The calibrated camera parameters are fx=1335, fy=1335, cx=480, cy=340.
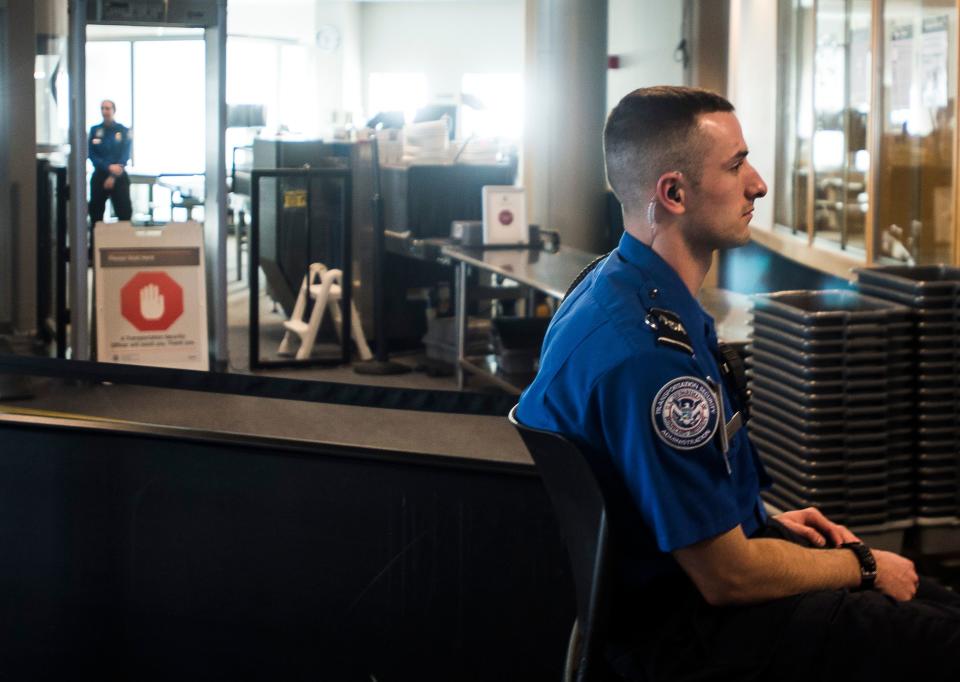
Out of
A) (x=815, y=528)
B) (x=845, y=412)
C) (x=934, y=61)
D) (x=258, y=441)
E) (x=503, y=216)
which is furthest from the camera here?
(x=503, y=216)

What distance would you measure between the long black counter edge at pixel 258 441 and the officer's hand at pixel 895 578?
0.68 meters

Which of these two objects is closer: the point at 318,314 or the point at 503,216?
the point at 503,216

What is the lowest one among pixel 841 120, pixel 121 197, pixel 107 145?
pixel 121 197

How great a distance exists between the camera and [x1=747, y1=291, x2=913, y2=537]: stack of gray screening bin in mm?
3473

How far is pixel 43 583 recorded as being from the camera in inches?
101

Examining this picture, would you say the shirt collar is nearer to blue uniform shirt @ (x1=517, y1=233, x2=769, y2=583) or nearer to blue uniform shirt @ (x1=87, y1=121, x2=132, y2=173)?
blue uniform shirt @ (x1=517, y1=233, x2=769, y2=583)

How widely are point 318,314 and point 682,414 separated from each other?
632cm

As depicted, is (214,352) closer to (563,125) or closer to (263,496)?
(563,125)

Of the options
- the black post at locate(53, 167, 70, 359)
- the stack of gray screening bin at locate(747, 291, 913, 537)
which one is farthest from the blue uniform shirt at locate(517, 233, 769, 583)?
the black post at locate(53, 167, 70, 359)

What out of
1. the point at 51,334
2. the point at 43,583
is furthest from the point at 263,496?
the point at 51,334

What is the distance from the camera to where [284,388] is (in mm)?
2439

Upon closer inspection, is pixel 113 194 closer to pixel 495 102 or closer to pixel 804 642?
pixel 804 642

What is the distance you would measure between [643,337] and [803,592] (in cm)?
37

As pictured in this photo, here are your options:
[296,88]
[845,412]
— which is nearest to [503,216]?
[845,412]
